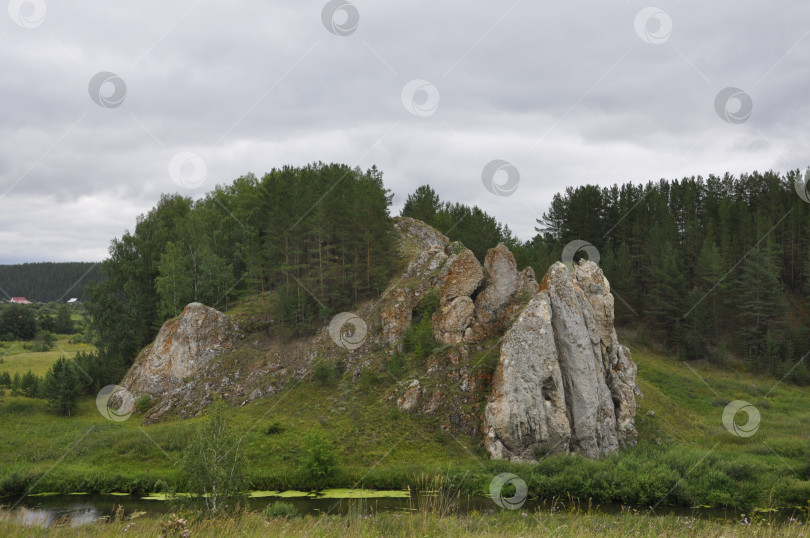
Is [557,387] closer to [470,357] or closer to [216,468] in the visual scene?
[470,357]

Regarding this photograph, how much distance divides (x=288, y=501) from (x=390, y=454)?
750 centimetres

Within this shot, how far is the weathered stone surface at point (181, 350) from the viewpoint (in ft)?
162

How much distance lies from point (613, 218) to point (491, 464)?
7045cm

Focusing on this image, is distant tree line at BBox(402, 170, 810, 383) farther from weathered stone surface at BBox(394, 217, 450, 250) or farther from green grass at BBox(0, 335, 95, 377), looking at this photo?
green grass at BBox(0, 335, 95, 377)

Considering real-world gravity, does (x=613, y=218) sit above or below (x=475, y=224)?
above

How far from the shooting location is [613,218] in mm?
94438

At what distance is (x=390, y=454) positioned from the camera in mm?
36625

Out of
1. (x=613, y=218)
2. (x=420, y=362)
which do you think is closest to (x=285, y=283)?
(x=420, y=362)

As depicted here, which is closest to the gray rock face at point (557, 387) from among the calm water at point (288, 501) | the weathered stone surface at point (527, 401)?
the weathered stone surface at point (527, 401)

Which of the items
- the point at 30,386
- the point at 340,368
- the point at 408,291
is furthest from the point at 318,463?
the point at 30,386

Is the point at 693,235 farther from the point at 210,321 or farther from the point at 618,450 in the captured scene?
the point at 210,321

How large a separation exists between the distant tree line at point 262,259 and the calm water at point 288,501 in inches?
791

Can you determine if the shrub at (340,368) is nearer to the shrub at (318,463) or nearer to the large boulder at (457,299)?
the large boulder at (457,299)

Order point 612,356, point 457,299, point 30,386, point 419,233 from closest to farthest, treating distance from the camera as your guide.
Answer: point 612,356 → point 457,299 → point 30,386 → point 419,233
